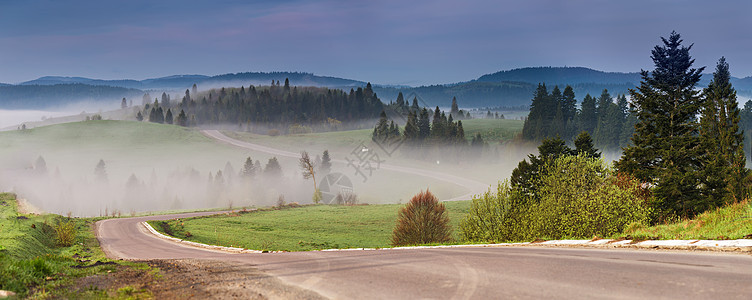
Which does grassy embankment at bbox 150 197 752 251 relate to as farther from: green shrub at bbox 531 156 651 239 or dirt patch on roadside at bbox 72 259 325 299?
dirt patch on roadside at bbox 72 259 325 299

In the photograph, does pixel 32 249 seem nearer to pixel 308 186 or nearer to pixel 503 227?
pixel 503 227

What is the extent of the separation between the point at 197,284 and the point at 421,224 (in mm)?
36924

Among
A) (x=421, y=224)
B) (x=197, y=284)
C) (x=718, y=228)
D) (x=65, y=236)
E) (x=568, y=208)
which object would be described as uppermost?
(x=718, y=228)

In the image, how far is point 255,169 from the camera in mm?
165250

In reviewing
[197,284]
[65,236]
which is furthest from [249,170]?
[197,284]

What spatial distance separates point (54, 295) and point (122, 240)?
40862mm

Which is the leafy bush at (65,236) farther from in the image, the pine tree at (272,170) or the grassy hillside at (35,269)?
the pine tree at (272,170)

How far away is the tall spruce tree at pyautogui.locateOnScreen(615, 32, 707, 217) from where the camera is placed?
1539 inches

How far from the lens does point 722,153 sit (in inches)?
1529

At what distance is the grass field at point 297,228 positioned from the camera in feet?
160

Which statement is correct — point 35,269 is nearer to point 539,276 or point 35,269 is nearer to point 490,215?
point 539,276

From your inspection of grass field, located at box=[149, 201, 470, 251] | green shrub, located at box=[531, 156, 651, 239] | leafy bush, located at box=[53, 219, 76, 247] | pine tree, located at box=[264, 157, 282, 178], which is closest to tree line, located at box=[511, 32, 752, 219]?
green shrub, located at box=[531, 156, 651, 239]

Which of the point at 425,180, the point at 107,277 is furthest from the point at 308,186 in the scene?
the point at 107,277

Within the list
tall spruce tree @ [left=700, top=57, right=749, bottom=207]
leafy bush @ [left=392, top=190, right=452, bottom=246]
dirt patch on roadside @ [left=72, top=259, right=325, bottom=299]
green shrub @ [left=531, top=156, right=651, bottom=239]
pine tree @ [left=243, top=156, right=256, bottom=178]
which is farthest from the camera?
pine tree @ [left=243, top=156, right=256, bottom=178]
